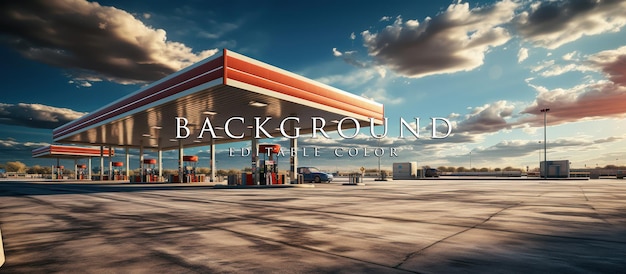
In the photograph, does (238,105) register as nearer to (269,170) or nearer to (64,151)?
(269,170)

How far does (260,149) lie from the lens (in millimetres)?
25625

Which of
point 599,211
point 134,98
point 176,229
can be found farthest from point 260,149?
point 599,211

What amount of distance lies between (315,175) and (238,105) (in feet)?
47.7

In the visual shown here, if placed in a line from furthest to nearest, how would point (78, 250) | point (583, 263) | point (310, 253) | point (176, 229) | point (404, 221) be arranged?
1. point (404, 221)
2. point (176, 229)
3. point (78, 250)
4. point (310, 253)
5. point (583, 263)

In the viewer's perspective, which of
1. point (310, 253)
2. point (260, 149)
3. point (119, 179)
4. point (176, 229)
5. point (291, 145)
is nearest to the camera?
point (310, 253)

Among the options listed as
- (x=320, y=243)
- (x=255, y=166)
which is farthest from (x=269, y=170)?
(x=320, y=243)

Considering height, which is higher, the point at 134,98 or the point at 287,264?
the point at 134,98

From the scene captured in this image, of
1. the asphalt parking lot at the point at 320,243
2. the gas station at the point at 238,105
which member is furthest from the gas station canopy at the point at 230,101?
the asphalt parking lot at the point at 320,243

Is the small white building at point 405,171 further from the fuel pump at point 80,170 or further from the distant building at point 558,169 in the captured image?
the fuel pump at point 80,170

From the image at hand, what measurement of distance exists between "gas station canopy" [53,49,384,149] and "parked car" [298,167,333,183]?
474 cm

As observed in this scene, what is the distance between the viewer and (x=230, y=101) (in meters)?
22.7

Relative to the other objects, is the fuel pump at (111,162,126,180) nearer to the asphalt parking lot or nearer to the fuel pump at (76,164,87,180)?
the fuel pump at (76,164,87,180)

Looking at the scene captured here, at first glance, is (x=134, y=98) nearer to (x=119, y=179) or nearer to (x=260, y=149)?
(x=260, y=149)

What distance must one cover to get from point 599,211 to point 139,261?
1185 centimetres
